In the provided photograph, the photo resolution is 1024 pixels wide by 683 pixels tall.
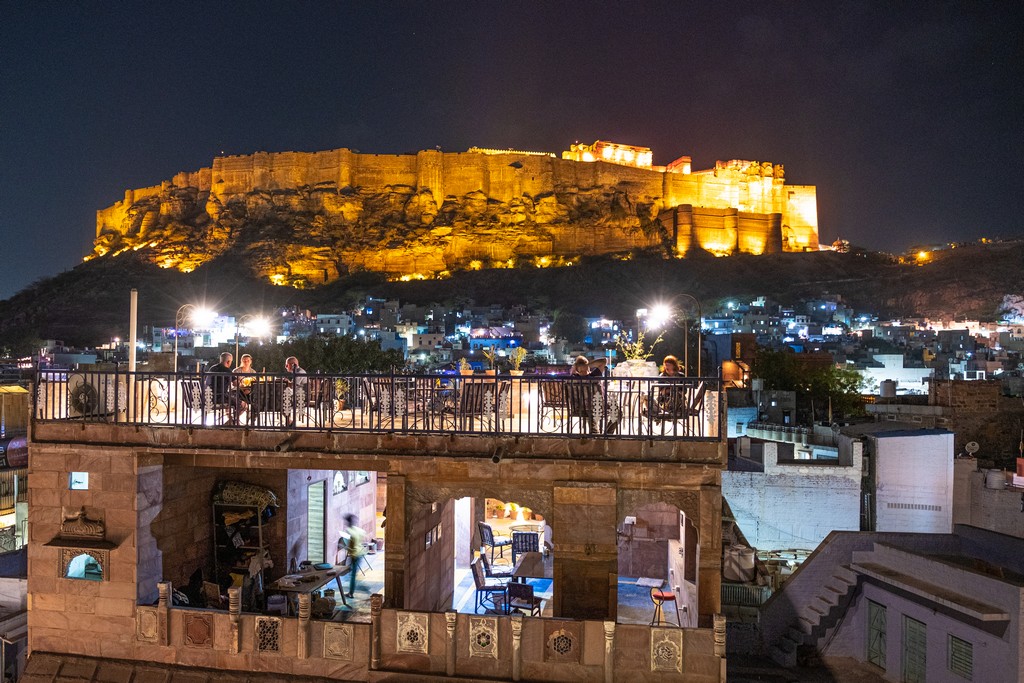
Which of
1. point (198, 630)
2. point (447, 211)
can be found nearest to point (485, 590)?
point (198, 630)

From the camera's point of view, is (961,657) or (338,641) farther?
(961,657)

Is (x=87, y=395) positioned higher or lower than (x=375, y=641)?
higher

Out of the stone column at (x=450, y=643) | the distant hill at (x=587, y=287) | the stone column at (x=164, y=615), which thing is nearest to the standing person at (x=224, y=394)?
the stone column at (x=164, y=615)

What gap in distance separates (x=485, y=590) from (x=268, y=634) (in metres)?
3.34

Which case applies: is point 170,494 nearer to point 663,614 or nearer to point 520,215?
point 663,614

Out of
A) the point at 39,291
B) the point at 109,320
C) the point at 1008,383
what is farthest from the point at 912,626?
the point at 39,291

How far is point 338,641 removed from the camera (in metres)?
7.39

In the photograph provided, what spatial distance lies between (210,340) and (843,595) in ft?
197

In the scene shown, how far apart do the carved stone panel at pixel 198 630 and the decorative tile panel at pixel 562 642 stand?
4057mm

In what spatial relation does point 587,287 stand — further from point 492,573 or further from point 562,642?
point 562,642

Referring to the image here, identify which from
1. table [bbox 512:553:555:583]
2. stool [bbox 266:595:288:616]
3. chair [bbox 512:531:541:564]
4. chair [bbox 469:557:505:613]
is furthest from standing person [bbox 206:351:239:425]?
chair [bbox 512:531:541:564]

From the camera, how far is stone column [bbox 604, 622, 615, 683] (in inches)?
266

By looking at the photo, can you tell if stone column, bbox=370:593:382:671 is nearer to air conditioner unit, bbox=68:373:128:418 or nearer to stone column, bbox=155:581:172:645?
stone column, bbox=155:581:172:645

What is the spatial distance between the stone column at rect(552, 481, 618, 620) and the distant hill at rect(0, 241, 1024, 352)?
68.8m
